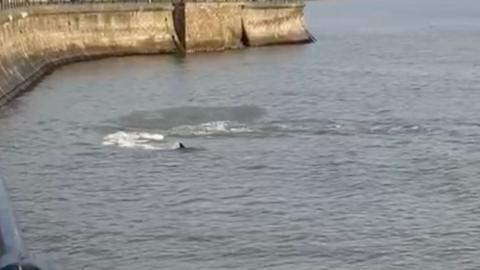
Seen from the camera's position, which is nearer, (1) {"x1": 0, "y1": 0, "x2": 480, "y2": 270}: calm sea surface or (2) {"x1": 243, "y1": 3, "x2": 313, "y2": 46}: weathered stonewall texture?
(1) {"x1": 0, "y1": 0, "x2": 480, "y2": 270}: calm sea surface

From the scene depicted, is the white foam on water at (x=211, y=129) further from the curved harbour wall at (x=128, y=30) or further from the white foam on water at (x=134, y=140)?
the curved harbour wall at (x=128, y=30)

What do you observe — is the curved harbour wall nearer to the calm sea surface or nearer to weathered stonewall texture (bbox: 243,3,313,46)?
weathered stonewall texture (bbox: 243,3,313,46)

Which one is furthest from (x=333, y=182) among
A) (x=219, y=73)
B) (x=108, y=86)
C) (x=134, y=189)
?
(x=219, y=73)

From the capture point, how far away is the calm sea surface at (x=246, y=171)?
16516 mm

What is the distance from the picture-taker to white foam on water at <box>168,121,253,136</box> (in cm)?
2941

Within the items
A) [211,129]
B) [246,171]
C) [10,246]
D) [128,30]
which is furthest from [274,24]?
[10,246]

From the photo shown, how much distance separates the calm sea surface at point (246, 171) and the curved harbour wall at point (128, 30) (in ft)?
5.04

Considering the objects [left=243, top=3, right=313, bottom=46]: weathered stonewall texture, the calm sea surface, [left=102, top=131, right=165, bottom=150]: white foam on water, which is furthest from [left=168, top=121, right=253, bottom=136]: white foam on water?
[left=243, top=3, right=313, bottom=46]: weathered stonewall texture

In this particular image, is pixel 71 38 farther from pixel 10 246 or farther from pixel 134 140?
pixel 10 246

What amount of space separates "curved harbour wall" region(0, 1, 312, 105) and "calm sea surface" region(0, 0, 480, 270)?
5.04ft

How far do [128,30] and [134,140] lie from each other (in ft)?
104

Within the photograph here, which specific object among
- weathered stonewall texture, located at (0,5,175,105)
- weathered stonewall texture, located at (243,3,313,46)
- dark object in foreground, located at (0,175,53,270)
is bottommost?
weathered stonewall texture, located at (243,3,313,46)

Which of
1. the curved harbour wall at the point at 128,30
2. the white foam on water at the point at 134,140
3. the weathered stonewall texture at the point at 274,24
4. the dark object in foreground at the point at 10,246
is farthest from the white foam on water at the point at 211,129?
the weathered stonewall texture at the point at 274,24

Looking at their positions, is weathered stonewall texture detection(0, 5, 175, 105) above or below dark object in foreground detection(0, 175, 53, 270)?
below
